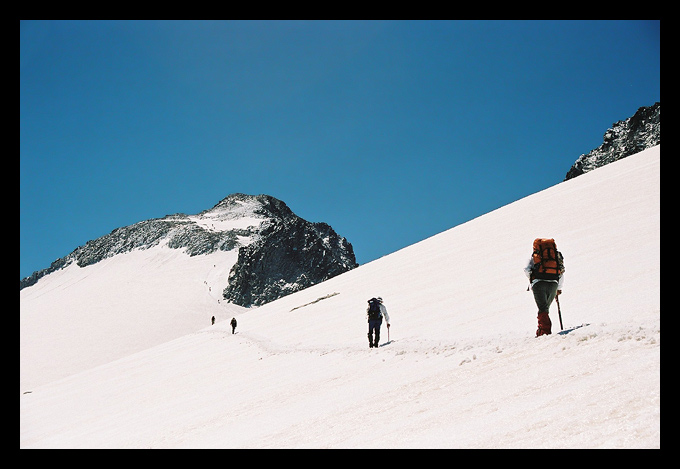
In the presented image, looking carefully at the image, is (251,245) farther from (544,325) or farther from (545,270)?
(544,325)

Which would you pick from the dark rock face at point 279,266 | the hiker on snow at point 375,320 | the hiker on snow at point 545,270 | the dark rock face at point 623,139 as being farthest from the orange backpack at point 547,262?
the dark rock face at point 623,139

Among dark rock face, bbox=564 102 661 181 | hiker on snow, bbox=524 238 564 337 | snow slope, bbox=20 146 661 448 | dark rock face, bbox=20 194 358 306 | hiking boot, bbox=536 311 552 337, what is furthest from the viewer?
dark rock face, bbox=20 194 358 306

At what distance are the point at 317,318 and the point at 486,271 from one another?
6.12 meters

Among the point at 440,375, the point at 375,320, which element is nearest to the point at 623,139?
the point at 375,320

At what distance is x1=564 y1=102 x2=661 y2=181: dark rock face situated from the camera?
6450cm

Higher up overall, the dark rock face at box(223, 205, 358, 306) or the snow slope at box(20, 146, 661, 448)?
the dark rock face at box(223, 205, 358, 306)

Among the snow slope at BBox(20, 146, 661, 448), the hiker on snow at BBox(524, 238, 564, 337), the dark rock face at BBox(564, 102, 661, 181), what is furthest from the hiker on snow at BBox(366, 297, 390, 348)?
the dark rock face at BBox(564, 102, 661, 181)

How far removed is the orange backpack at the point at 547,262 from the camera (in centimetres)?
593

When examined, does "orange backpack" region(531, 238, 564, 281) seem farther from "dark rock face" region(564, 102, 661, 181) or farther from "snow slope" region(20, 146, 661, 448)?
"dark rock face" region(564, 102, 661, 181)

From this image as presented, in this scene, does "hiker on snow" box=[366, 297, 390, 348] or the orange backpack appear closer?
the orange backpack

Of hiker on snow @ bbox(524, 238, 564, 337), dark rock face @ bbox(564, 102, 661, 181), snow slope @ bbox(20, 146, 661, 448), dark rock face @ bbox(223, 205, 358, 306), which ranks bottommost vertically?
snow slope @ bbox(20, 146, 661, 448)

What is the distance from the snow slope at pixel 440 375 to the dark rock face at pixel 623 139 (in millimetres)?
57944

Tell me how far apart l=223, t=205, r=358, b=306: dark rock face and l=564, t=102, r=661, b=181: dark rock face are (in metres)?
44.2
